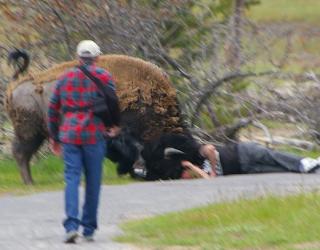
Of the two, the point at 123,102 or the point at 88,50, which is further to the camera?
the point at 123,102

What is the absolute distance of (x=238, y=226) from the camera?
10.8m

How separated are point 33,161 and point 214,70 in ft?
11.7

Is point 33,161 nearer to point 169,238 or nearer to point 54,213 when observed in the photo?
point 54,213

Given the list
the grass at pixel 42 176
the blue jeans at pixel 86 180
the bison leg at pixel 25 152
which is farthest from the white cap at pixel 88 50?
the bison leg at pixel 25 152

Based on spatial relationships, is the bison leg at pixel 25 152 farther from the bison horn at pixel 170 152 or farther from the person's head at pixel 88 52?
the person's head at pixel 88 52

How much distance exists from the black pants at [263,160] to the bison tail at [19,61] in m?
3.40

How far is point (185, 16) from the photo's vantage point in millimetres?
19875

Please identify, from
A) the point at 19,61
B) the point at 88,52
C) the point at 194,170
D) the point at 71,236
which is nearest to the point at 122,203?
the point at 194,170

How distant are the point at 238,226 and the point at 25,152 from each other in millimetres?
6116

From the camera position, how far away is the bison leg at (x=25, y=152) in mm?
16141

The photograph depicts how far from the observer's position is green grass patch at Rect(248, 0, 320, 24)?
2051 inches

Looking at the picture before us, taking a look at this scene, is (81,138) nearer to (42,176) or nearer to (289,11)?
(42,176)

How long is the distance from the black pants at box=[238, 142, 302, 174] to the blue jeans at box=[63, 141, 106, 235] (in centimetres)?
542

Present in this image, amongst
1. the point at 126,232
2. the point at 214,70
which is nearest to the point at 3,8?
the point at 214,70
